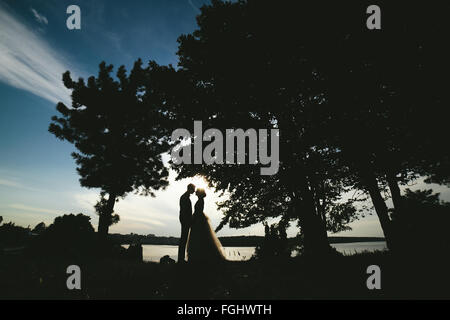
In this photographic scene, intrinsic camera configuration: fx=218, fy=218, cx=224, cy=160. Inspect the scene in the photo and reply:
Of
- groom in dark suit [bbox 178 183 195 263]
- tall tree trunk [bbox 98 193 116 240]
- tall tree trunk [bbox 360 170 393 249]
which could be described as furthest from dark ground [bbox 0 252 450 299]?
tall tree trunk [bbox 98 193 116 240]

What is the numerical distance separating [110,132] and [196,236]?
569 inches

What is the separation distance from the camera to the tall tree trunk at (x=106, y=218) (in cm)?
1720

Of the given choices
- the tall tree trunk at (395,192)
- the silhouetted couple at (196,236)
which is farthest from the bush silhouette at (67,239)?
the tall tree trunk at (395,192)

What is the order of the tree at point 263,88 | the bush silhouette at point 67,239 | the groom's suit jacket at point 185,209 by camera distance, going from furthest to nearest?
the bush silhouette at point 67,239 → the tree at point 263,88 → the groom's suit jacket at point 185,209

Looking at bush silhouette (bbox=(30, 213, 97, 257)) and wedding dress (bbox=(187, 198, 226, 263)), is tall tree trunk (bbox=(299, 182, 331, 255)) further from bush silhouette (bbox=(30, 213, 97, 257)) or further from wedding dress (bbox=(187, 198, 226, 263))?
bush silhouette (bbox=(30, 213, 97, 257))

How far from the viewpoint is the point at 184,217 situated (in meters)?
7.05

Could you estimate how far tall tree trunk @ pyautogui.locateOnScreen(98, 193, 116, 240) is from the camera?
17197 mm

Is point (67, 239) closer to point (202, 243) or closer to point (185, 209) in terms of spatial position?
point (185, 209)

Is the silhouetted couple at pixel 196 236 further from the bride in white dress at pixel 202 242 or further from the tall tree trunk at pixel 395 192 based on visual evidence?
the tall tree trunk at pixel 395 192

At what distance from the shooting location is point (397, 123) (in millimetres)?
9203

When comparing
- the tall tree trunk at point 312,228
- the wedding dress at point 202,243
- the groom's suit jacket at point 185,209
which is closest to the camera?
the wedding dress at point 202,243

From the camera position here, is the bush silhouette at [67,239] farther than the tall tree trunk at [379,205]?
Yes

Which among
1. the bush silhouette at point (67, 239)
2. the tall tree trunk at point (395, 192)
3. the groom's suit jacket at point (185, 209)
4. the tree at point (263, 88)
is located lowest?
the bush silhouette at point (67, 239)

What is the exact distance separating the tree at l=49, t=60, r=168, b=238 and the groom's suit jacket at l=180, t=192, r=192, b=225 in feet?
34.7
